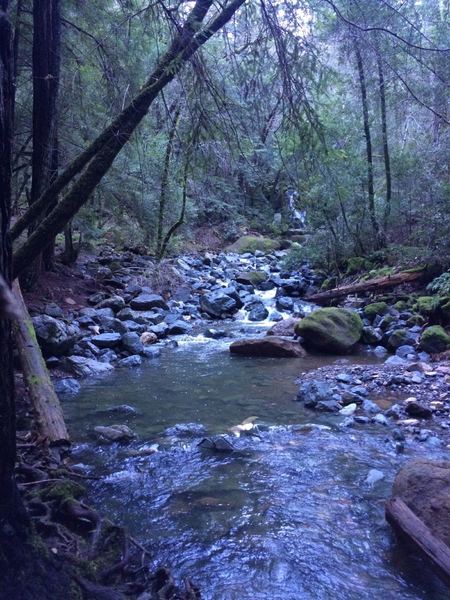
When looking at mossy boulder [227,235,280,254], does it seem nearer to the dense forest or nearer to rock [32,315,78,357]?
the dense forest

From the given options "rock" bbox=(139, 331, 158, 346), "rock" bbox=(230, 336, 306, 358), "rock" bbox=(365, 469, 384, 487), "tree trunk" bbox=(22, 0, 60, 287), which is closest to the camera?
"rock" bbox=(365, 469, 384, 487)

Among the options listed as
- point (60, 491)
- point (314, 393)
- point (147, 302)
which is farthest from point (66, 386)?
point (147, 302)

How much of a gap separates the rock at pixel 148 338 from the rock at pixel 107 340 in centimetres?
75

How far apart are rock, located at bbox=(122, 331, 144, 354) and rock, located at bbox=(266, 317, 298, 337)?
9.34 feet

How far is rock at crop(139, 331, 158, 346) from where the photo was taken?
389 inches

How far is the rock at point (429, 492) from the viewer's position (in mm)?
3010

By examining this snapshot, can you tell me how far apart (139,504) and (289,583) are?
1307 mm

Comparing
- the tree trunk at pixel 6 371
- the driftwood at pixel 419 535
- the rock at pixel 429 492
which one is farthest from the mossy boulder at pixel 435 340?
the tree trunk at pixel 6 371

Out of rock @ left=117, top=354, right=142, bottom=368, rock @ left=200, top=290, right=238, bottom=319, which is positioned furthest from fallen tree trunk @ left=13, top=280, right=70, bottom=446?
rock @ left=200, top=290, right=238, bottom=319

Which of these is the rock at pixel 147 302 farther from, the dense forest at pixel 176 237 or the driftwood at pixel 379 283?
the driftwood at pixel 379 283

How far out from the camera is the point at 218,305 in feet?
42.2

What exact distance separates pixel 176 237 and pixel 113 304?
6076mm

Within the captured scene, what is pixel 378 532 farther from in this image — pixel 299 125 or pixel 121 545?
pixel 299 125

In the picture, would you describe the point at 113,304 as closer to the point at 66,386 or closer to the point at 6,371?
the point at 66,386
